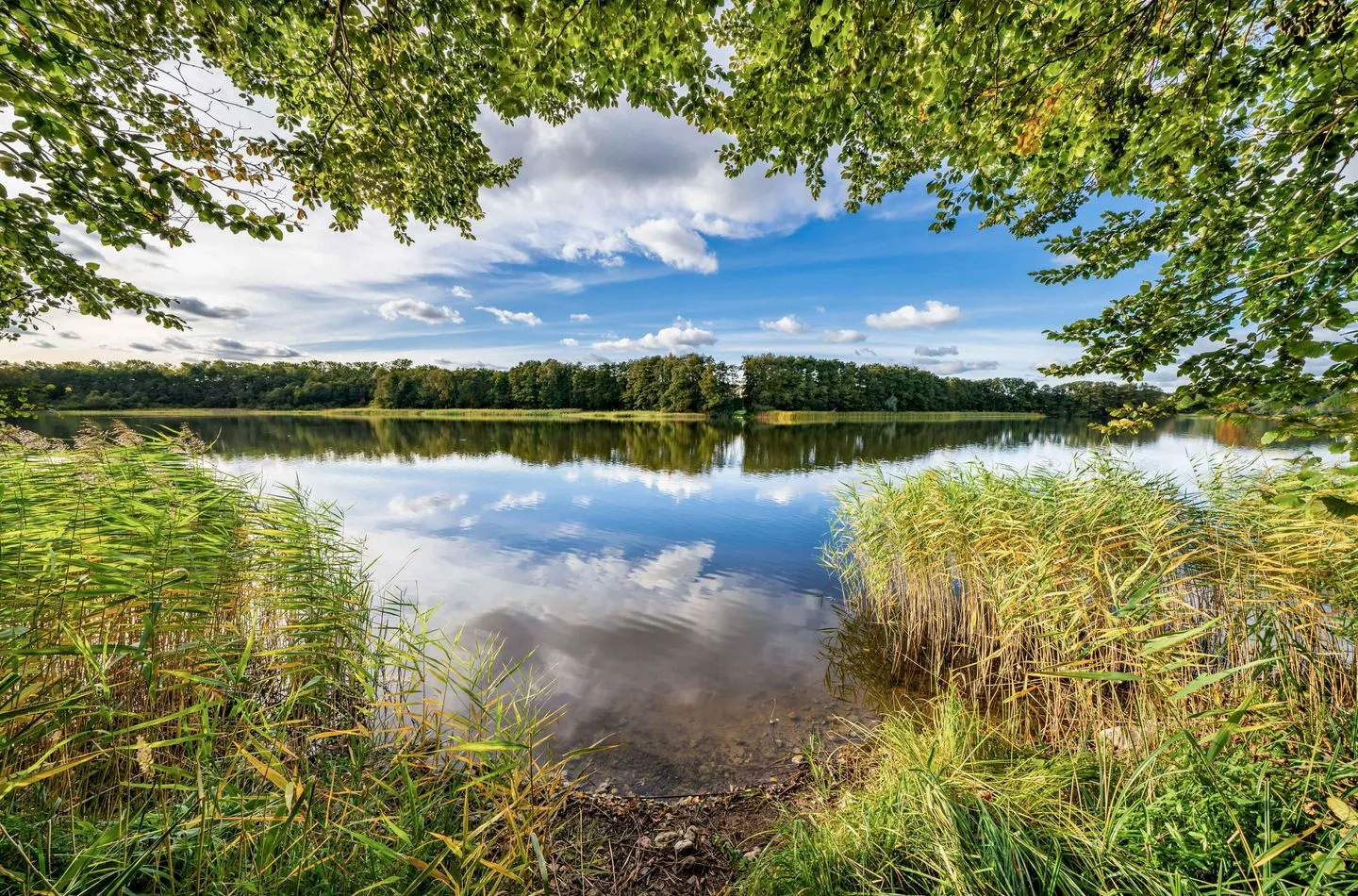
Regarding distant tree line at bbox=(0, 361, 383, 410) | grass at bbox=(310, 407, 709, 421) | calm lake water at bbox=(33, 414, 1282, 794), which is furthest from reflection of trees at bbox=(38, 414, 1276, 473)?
distant tree line at bbox=(0, 361, 383, 410)

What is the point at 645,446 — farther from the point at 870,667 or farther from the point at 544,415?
the point at 544,415

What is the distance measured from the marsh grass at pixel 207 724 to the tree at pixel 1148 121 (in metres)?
5.10

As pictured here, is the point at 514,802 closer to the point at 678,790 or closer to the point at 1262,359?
the point at 678,790

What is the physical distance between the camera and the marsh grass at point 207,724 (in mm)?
1745

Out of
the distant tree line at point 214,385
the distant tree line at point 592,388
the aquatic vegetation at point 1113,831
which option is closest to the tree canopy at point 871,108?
the aquatic vegetation at point 1113,831

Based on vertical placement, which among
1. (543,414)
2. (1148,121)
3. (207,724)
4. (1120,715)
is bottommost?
(1120,715)

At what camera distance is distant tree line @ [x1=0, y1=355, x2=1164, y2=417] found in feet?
232

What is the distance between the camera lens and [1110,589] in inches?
103

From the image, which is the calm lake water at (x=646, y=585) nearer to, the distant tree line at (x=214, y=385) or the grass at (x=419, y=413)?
the grass at (x=419, y=413)

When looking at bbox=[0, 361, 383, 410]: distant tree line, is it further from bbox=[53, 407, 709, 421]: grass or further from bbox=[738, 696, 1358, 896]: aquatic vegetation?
bbox=[738, 696, 1358, 896]: aquatic vegetation

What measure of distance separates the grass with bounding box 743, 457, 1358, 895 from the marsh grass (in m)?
1.91

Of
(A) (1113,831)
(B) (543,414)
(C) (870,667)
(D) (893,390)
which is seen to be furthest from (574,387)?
(A) (1113,831)

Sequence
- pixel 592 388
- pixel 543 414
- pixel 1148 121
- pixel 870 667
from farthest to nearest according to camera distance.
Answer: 1. pixel 592 388
2. pixel 543 414
3. pixel 870 667
4. pixel 1148 121

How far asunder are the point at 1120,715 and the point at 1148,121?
215 inches
